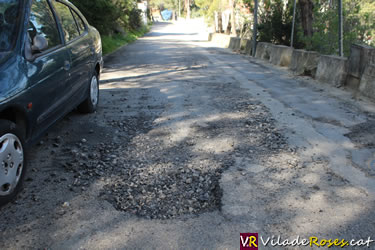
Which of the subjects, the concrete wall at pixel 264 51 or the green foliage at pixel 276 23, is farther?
the green foliage at pixel 276 23

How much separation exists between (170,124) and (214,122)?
0.65 metres

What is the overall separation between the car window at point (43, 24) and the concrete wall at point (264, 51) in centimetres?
1121

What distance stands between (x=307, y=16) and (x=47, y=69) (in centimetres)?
1275

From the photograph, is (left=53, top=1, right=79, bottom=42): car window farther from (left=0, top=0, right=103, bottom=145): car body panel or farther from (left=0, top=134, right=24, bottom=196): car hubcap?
(left=0, top=134, right=24, bottom=196): car hubcap

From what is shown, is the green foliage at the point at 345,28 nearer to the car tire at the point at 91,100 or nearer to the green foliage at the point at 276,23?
the green foliage at the point at 276,23

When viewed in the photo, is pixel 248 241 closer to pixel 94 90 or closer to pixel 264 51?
pixel 94 90

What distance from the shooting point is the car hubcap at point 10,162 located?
2.73 m

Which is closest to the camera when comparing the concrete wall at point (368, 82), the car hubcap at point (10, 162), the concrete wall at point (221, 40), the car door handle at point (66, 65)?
the car hubcap at point (10, 162)

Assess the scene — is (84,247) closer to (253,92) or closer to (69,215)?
(69,215)

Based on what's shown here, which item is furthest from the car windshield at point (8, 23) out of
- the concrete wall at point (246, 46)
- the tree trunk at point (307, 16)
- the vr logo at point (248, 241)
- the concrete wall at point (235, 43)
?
the concrete wall at point (235, 43)

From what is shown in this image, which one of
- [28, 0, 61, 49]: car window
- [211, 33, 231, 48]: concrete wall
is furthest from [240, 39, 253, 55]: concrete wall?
[28, 0, 61, 49]: car window

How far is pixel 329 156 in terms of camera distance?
3.88m

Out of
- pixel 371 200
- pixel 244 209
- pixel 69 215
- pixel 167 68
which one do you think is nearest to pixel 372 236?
pixel 371 200

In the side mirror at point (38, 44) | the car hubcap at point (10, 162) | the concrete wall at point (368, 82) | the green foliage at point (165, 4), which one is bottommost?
the car hubcap at point (10, 162)
